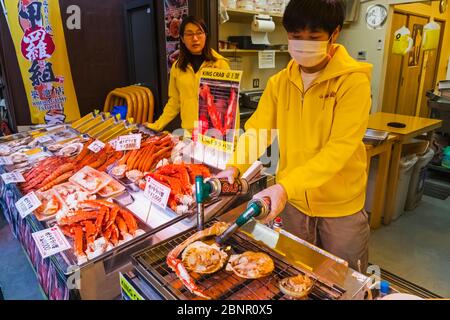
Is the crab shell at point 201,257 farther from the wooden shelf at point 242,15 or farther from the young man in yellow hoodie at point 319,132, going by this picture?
the wooden shelf at point 242,15

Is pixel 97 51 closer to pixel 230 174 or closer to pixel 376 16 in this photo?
A: pixel 230 174

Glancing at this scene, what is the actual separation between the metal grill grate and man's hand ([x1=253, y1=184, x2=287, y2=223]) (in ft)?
0.40

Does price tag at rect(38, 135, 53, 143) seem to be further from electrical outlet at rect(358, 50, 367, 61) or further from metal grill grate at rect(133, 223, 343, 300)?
electrical outlet at rect(358, 50, 367, 61)

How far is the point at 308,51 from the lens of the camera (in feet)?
3.98

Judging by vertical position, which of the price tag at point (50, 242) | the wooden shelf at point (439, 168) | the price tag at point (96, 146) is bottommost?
the wooden shelf at point (439, 168)

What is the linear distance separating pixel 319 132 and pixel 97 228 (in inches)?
38.4

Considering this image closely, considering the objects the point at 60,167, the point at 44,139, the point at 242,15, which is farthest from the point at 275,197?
the point at 242,15

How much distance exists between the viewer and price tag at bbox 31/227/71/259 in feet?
4.06

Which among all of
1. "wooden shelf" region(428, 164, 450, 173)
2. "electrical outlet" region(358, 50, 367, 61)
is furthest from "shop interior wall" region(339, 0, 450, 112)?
"wooden shelf" region(428, 164, 450, 173)

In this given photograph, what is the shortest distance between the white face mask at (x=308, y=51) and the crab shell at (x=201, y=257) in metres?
0.75

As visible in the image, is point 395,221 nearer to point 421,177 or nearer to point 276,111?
point 421,177

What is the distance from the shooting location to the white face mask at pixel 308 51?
1192 millimetres

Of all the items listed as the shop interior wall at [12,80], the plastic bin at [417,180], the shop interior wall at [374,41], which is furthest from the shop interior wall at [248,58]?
the plastic bin at [417,180]
